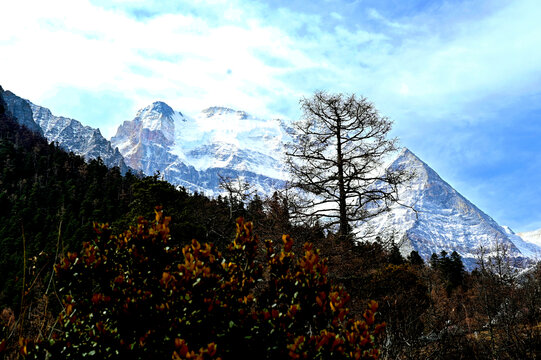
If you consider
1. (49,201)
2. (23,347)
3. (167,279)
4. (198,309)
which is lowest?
(23,347)

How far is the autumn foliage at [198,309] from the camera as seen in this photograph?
1.94 metres

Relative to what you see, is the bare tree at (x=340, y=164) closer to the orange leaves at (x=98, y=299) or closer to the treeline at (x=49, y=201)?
the orange leaves at (x=98, y=299)

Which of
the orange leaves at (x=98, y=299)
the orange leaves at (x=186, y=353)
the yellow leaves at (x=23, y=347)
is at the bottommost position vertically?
the yellow leaves at (x=23, y=347)

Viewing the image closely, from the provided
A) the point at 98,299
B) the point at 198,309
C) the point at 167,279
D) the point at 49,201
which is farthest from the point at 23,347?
the point at 49,201

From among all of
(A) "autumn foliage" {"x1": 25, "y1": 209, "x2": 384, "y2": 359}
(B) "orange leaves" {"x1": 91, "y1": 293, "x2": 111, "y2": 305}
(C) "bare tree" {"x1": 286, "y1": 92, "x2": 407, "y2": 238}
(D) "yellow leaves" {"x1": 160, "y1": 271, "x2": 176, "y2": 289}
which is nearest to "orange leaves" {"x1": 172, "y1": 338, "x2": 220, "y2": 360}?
(A) "autumn foliage" {"x1": 25, "y1": 209, "x2": 384, "y2": 359}

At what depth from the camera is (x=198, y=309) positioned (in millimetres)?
2055

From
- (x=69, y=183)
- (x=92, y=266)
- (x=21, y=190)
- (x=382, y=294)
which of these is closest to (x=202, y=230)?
(x=382, y=294)

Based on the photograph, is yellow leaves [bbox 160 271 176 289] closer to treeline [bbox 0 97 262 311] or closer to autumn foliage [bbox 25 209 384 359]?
autumn foliage [bbox 25 209 384 359]

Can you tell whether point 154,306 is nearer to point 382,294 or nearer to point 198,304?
point 198,304

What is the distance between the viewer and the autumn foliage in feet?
6.38

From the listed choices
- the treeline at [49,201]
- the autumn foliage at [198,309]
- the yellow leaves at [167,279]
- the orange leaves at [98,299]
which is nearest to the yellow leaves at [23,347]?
the autumn foliage at [198,309]

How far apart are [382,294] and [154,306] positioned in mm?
11685

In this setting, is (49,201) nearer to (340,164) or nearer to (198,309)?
(340,164)

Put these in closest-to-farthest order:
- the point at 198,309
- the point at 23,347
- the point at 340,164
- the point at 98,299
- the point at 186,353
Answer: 1. the point at 186,353
2. the point at 23,347
3. the point at 198,309
4. the point at 98,299
5. the point at 340,164
